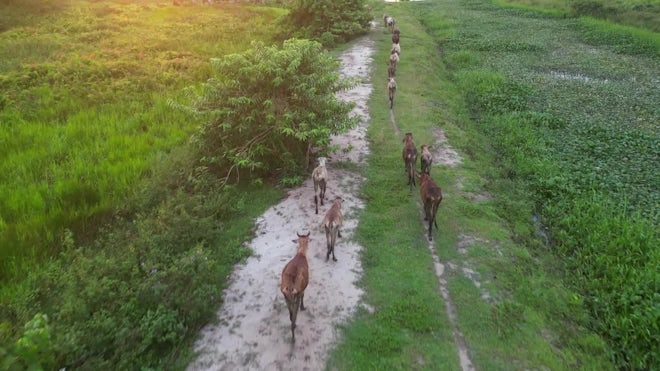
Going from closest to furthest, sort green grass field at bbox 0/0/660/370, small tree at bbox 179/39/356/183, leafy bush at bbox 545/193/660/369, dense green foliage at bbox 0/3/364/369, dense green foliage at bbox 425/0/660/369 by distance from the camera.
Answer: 1. dense green foliage at bbox 0/3/364/369
2. green grass field at bbox 0/0/660/370
3. leafy bush at bbox 545/193/660/369
4. dense green foliage at bbox 425/0/660/369
5. small tree at bbox 179/39/356/183

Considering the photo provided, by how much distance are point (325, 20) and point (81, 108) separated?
54.9 feet

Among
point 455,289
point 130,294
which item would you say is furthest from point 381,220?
point 130,294

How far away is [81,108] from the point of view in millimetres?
13984

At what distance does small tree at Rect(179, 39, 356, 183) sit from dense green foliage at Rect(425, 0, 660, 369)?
5.29m

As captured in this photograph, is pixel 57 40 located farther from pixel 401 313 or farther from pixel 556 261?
pixel 556 261

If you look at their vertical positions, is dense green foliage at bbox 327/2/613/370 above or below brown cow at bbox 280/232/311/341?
below

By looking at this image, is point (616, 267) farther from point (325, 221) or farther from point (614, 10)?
point (614, 10)

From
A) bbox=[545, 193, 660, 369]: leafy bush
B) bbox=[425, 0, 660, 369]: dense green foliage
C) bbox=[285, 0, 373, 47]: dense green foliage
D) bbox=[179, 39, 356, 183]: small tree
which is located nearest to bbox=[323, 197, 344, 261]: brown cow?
bbox=[179, 39, 356, 183]: small tree

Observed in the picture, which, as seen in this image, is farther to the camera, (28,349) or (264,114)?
(264,114)

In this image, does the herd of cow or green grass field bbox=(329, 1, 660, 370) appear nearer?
the herd of cow

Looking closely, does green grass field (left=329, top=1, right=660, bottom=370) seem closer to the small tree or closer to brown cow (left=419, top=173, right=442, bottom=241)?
brown cow (left=419, top=173, right=442, bottom=241)

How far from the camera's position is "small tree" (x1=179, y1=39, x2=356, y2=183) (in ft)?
36.9

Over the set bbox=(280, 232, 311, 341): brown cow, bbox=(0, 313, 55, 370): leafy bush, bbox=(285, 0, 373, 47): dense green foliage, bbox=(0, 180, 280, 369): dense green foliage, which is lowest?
bbox=(0, 180, 280, 369): dense green foliage

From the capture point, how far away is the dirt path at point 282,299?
638 centimetres
